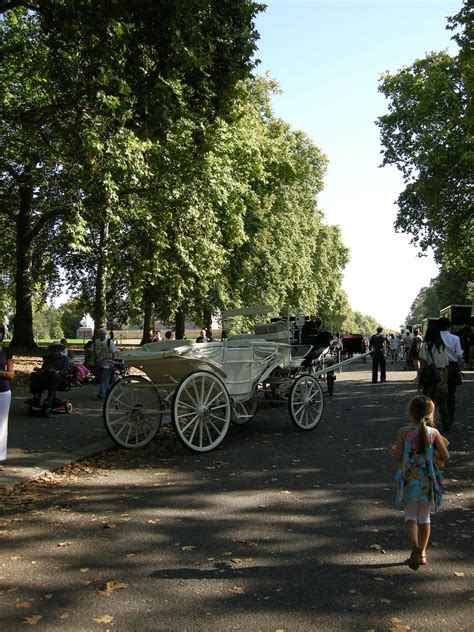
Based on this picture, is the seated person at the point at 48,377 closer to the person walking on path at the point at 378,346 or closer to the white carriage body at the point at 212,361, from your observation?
the white carriage body at the point at 212,361

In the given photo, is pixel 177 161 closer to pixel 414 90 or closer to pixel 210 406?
pixel 210 406

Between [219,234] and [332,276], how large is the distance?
41.3 metres

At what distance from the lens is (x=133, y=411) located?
969cm

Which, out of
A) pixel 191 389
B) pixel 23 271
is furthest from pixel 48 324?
pixel 191 389

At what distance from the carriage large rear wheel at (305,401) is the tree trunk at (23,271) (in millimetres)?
19540

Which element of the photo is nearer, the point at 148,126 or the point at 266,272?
the point at 148,126

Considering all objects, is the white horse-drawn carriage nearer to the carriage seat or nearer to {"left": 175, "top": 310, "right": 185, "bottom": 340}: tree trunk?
the carriage seat

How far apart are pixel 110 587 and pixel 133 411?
18.2 feet

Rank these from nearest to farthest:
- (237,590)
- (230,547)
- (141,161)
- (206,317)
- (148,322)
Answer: (237,590) < (230,547) < (141,161) < (206,317) < (148,322)

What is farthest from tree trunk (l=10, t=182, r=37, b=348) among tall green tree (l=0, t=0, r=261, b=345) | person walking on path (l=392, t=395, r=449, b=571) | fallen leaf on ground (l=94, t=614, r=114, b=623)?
fallen leaf on ground (l=94, t=614, r=114, b=623)

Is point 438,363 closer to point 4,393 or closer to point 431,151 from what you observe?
point 4,393

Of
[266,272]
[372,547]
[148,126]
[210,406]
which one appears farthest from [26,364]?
[266,272]

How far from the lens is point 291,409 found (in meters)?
10.7

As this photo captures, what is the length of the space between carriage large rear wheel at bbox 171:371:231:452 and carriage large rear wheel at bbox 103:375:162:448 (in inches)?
21.9
